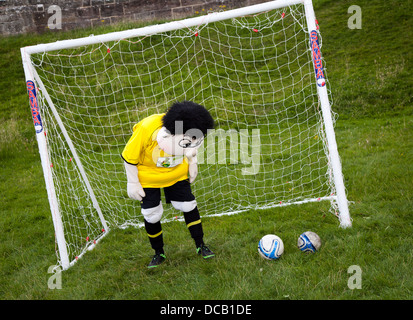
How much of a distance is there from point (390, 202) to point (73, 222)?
12.1ft

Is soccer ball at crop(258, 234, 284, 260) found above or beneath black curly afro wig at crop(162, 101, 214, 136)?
beneath

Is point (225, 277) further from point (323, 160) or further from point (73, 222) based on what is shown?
point (323, 160)

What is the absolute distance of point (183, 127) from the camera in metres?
2.93

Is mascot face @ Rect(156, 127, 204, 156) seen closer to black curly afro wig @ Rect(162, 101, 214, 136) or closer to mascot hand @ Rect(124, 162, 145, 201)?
black curly afro wig @ Rect(162, 101, 214, 136)

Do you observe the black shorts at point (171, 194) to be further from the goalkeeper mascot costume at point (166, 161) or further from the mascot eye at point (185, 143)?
the mascot eye at point (185, 143)

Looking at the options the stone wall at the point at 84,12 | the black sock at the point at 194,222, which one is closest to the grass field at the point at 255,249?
the black sock at the point at 194,222

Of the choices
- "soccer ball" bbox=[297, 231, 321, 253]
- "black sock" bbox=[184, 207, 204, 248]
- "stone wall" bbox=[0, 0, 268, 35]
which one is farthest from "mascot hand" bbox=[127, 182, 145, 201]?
"stone wall" bbox=[0, 0, 268, 35]

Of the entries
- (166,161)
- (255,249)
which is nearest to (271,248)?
(255,249)

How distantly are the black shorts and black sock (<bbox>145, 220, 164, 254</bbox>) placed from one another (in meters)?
0.20

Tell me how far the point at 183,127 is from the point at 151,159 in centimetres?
45

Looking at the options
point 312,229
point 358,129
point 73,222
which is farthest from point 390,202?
point 73,222

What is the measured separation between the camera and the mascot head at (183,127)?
2.90 m

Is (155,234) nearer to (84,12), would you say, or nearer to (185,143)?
(185,143)

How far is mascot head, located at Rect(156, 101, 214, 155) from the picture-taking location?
290 cm
